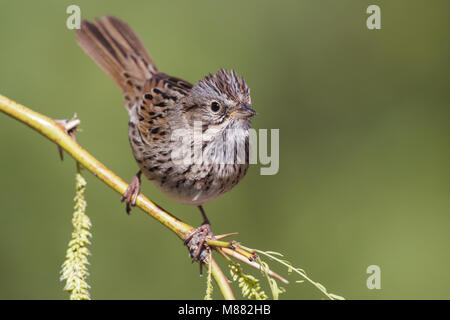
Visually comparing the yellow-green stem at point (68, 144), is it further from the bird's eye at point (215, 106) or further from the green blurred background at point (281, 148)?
the green blurred background at point (281, 148)

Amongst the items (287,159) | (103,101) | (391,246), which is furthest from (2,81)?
(391,246)

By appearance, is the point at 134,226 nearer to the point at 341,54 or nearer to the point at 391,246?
the point at 391,246

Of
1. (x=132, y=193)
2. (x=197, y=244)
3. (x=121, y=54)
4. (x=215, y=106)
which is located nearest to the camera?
(x=197, y=244)

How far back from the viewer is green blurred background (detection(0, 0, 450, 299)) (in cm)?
457

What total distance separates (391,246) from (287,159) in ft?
3.84

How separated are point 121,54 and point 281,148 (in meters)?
1.58

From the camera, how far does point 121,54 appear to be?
4375 millimetres

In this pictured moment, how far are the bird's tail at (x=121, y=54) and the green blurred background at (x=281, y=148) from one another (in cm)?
48

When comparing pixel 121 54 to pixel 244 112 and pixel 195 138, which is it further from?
pixel 244 112

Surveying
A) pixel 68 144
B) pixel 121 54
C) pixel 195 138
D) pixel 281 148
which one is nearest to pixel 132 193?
pixel 195 138

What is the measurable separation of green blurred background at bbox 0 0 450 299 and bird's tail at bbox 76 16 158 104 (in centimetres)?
48

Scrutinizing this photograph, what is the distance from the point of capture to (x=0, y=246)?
4.49 metres

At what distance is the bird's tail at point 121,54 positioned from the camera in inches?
168

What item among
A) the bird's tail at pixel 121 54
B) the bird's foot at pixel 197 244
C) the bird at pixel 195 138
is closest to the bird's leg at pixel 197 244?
the bird's foot at pixel 197 244
